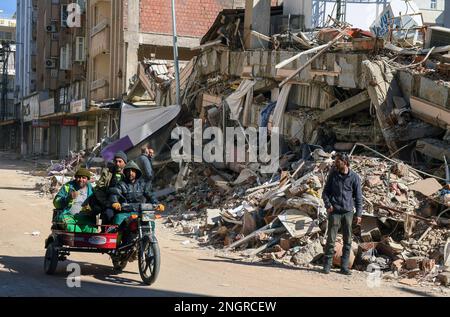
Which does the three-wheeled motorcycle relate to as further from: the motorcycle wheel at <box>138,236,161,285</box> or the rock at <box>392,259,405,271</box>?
the rock at <box>392,259,405,271</box>

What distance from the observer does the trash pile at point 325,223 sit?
32.3 ft

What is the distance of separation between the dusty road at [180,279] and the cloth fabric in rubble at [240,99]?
24.5 ft

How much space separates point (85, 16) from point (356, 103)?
3580 cm

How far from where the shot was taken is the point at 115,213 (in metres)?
8.63

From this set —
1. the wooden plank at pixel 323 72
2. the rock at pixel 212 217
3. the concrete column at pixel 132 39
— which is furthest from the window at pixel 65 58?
the rock at pixel 212 217

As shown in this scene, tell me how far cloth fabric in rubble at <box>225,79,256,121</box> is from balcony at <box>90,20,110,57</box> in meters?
21.5

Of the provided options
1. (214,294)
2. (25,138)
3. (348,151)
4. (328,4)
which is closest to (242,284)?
(214,294)

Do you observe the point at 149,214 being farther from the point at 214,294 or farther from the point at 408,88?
the point at 408,88

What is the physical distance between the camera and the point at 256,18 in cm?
2175

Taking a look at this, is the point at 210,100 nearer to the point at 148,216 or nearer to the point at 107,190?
the point at 107,190

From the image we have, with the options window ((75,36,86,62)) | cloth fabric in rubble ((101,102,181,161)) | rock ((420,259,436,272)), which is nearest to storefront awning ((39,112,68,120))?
window ((75,36,86,62))

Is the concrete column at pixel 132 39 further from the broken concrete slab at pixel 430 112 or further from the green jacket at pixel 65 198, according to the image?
the green jacket at pixel 65 198

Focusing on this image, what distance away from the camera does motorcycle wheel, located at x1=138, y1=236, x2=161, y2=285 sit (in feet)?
26.1

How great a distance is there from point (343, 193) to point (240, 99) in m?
9.94
